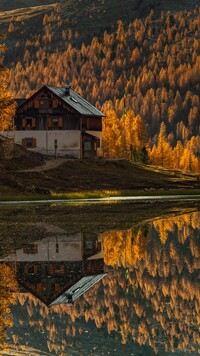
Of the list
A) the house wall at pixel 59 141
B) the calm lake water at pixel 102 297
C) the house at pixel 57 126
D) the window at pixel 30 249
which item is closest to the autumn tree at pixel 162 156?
the house at pixel 57 126

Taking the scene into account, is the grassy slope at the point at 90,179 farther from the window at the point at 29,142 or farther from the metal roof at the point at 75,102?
the window at the point at 29,142

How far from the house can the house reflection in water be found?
8526 cm

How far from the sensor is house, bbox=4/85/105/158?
402ft

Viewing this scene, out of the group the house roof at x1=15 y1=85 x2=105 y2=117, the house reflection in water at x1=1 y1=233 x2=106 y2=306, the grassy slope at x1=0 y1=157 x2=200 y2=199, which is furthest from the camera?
the house roof at x1=15 y1=85 x2=105 y2=117

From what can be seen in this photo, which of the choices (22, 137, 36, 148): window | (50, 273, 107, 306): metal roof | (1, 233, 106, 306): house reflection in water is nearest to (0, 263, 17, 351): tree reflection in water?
(1, 233, 106, 306): house reflection in water

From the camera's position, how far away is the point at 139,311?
19922 millimetres

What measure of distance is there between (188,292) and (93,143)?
10355 centimetres

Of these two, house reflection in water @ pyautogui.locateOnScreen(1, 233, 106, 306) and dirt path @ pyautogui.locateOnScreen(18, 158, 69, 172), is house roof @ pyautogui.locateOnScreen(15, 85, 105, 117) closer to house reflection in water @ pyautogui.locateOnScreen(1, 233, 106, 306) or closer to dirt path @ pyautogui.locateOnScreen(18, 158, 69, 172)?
dirt path @ pyautogui.locateOnScreen(18, 158, 69, 172)

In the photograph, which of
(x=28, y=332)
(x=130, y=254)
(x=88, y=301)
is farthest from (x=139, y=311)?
(x=130, y=254)

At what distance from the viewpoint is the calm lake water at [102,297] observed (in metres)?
16.8

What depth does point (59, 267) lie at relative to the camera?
89.9ft

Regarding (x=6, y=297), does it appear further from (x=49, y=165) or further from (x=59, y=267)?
(x=49, y=165)

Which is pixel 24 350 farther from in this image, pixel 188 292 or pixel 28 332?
pixel 188 292

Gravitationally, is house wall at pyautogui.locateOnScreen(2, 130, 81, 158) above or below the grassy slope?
above
